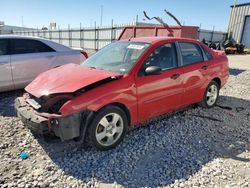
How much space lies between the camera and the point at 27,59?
564 centimetres

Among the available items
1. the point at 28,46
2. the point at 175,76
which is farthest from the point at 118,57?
the point at 28,46

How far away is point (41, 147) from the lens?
11.4 feet

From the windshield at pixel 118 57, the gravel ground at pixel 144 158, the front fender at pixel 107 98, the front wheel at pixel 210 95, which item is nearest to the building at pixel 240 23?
the front wheel at pixel 210 95

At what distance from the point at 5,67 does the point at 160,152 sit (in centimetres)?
417

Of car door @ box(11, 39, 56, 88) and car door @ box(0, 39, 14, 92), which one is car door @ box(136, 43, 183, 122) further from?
car door @ box(0, 39, 14, 92)

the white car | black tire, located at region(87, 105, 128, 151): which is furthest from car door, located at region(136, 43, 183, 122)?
the white car

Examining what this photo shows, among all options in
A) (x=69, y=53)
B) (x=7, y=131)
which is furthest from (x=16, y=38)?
(x=7, y=131)

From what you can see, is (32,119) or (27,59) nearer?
(32,119)

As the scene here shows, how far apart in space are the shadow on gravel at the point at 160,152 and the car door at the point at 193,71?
1.60ft

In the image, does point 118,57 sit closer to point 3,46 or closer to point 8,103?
point 8,103

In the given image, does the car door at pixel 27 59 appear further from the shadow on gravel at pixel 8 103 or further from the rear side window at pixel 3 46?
the shadow on gravel at pixel 8 103

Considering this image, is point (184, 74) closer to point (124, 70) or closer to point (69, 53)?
point (124, 70)

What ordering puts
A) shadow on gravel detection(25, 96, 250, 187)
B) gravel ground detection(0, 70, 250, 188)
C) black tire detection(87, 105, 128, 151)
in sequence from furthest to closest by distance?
black tire detection(87, 105, 128, 151) → shadow on gravel detection(25, 96, 250, 187) → gravel ground detection(0, 70, 250, 188)

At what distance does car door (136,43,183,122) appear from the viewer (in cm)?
364
